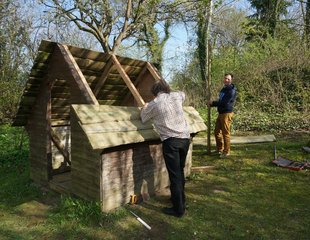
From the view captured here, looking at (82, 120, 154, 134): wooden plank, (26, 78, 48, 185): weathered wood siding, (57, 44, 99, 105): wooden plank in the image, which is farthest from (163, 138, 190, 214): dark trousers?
(26, 78, 48, 185): weathered wood siding

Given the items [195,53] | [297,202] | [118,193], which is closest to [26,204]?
[118,193]

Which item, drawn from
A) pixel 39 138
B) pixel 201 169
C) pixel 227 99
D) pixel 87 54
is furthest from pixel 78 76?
pixel 227 99

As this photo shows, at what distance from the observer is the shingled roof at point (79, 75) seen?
5.52 m

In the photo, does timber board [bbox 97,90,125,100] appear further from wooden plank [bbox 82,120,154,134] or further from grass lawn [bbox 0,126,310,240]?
grass lawn [bbox 0,126,310,240]

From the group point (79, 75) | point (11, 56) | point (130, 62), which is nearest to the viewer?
point (79, 75)

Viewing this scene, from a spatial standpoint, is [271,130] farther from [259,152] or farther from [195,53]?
[195,53]

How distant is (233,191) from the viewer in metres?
5.80

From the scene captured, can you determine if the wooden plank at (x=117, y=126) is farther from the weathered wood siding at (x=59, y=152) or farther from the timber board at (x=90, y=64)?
the weathered wood siding at (x=59, y=152)

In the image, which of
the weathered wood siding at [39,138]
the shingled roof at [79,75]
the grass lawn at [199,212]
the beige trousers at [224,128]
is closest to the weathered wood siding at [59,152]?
the shingled roof at [79,75]

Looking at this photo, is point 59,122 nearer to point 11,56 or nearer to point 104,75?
point 104,75

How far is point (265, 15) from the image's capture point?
20500 millimetres

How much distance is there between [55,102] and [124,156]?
3019 millimetres

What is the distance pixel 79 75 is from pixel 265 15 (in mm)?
18696

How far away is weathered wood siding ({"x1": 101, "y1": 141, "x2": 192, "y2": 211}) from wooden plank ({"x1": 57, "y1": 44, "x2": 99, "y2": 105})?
0.99m
